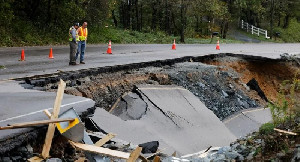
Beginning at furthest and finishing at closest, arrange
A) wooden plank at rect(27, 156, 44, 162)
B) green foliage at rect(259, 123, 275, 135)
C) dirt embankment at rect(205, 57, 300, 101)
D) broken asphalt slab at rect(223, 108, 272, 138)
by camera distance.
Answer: dirt embankment at rect(205, 57, 300, 101) < broken asphalt slab at rect(223, 108, 272, 138) < green foliage at rect(259, 123, 275, 135) < wooden plank at rect(27, 156, 44, 162)

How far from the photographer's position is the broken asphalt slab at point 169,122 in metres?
9.72

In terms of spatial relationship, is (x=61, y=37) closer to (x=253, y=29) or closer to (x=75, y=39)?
(x=75, y=39)

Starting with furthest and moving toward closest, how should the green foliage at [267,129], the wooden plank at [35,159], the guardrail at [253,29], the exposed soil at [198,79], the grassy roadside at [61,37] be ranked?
the guardrail at [253,29]
the grassy roadside at [61,37]
the exposed soil at [198,79]
the green foliage at [267,129]
the wooden plank at [35,159]

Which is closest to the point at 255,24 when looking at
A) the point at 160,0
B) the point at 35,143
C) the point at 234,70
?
the point at 160,0

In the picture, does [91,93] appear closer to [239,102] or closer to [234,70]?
[239,102]

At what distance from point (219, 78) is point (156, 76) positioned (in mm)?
3949

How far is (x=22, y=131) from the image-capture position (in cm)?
652

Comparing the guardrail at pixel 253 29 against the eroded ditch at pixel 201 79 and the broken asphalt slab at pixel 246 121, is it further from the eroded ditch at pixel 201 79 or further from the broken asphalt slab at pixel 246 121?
the broken asphalt slab at pixel 246 121

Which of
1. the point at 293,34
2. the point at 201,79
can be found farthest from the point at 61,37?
the point at 293,34

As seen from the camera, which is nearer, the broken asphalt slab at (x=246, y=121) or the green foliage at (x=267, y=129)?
the green foliage at (x=267, y=129)

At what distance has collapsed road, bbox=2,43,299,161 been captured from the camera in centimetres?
1073

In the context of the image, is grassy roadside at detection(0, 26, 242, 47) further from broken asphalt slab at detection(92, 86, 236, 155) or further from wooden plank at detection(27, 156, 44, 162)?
wooden plank at detection(27, 156, 44, 162)

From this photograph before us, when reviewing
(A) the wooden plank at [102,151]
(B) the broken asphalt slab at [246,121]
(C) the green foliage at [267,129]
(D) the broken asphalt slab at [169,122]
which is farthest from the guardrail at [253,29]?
(A) the wooden plank at [102,151]

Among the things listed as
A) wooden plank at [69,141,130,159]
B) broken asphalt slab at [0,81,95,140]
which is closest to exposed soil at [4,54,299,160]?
wooden plank at [69,141,130,159]
